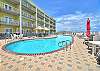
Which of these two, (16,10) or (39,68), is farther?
(16,10)

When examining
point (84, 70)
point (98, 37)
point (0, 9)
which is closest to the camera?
point (84, 70)

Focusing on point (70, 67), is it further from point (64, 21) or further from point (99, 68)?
point (64, 21)

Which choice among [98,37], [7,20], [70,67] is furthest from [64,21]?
[70,67]

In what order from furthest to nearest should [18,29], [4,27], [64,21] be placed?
1. [64,21]
2. [18,29]
3. [4,27]

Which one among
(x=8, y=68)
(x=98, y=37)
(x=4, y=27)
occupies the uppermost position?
(x=4, y=27)

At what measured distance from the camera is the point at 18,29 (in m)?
26.7

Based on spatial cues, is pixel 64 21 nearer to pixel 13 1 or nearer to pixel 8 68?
pixel 13 1

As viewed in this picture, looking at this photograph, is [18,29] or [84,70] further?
[18,29]

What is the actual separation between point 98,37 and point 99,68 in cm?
445

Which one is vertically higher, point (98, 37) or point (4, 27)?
point (4, 27)

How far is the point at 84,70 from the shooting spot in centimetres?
449

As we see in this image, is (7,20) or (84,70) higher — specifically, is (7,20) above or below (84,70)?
above

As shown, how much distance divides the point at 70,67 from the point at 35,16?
→ 109 ft

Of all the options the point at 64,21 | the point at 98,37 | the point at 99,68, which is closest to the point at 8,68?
the point at 99,68
